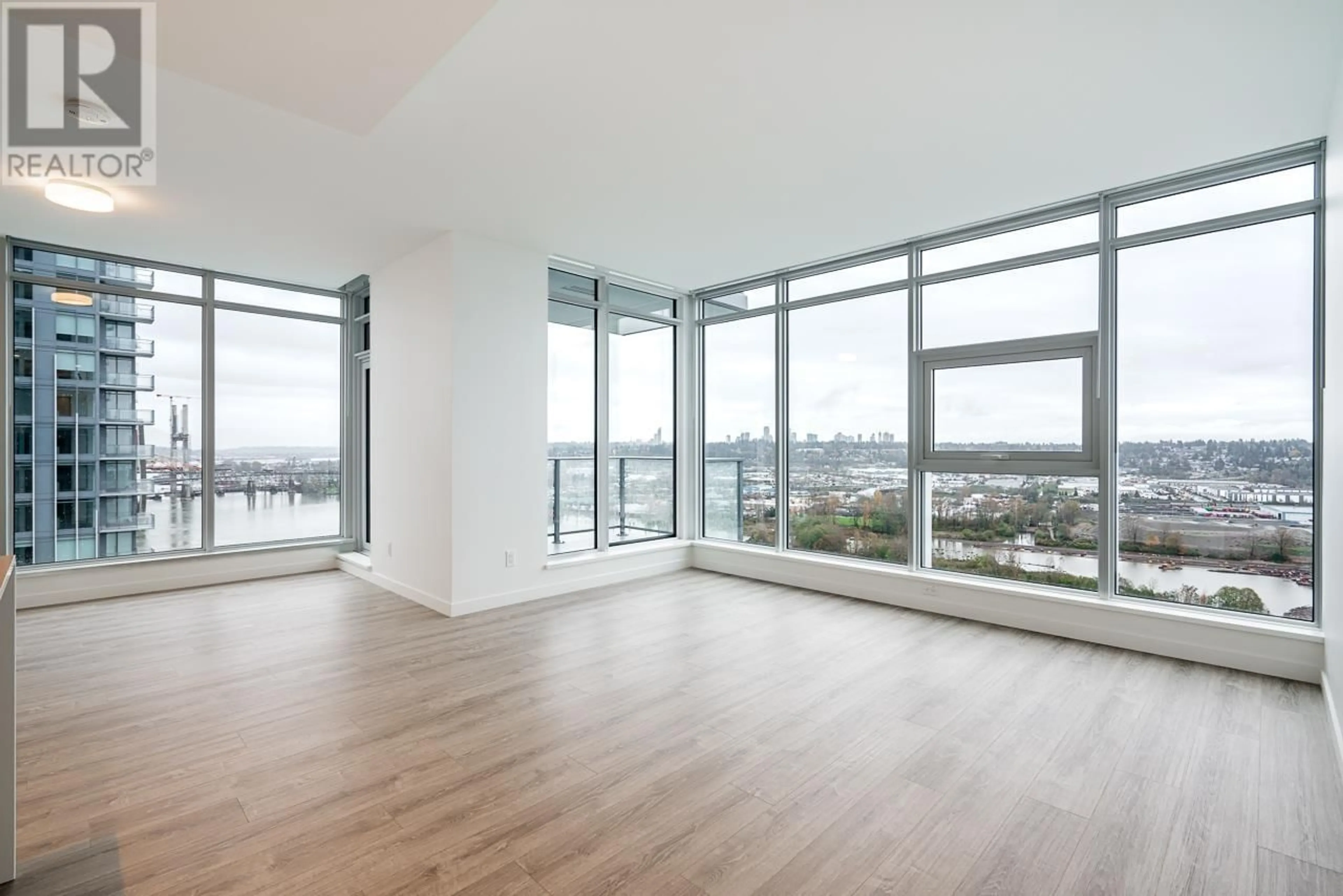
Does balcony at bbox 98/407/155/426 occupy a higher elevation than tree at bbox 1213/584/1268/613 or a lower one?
higher

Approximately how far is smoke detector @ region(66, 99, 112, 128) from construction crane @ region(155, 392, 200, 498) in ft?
10.5

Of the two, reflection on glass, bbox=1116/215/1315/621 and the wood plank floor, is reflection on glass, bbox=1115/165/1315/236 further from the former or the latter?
the wood plank floor

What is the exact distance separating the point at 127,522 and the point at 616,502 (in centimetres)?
427

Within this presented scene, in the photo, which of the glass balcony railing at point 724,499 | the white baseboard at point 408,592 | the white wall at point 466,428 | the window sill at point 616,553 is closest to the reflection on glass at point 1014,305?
the glass balcony railing at point 724,499

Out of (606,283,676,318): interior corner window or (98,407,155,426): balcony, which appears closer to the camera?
(98,407,155,426): balcony

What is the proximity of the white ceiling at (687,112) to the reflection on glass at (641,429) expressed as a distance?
160cm

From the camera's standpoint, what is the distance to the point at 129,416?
17.0 feet

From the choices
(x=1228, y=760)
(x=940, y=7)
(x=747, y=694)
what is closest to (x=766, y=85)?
(x=940, y=7)

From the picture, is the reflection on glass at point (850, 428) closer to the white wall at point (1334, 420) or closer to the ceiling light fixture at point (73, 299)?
the white wall at point (1334, 420)

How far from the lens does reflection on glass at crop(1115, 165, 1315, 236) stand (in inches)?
132

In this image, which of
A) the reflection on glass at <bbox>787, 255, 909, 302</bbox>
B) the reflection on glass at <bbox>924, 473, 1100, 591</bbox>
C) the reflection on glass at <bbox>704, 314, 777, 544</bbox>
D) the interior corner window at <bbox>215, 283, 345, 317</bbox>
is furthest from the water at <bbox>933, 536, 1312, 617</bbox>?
the interior corner window at <bbox>215, 283, 345, 317</bbox>

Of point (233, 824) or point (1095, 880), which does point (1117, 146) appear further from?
point (233, 824)

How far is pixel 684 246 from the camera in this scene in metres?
4.92

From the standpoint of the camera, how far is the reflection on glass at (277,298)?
18.5ft
